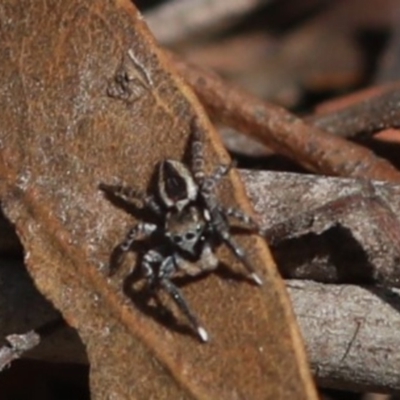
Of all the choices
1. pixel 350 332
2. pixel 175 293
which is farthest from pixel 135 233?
pixel 350 332

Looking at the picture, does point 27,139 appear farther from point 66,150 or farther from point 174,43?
point 174,43

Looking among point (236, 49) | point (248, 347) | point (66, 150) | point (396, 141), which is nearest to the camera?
point (248, 347)

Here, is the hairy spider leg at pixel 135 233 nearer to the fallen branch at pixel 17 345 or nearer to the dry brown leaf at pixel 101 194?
the dry brown leaf at pixel 101 194

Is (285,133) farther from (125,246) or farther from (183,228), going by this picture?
(125,246)

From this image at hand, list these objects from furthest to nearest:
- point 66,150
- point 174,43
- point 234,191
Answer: point 174,43, point 66,150, point 234,191

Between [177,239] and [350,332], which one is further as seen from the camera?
[177,239]

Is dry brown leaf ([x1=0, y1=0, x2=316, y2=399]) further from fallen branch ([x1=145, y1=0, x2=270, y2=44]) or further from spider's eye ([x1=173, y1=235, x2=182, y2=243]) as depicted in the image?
fallen branch ([x1=145, y1=0, x2=270, y2=44])

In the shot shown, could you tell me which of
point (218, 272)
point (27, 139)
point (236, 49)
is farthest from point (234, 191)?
point (236, 49)
